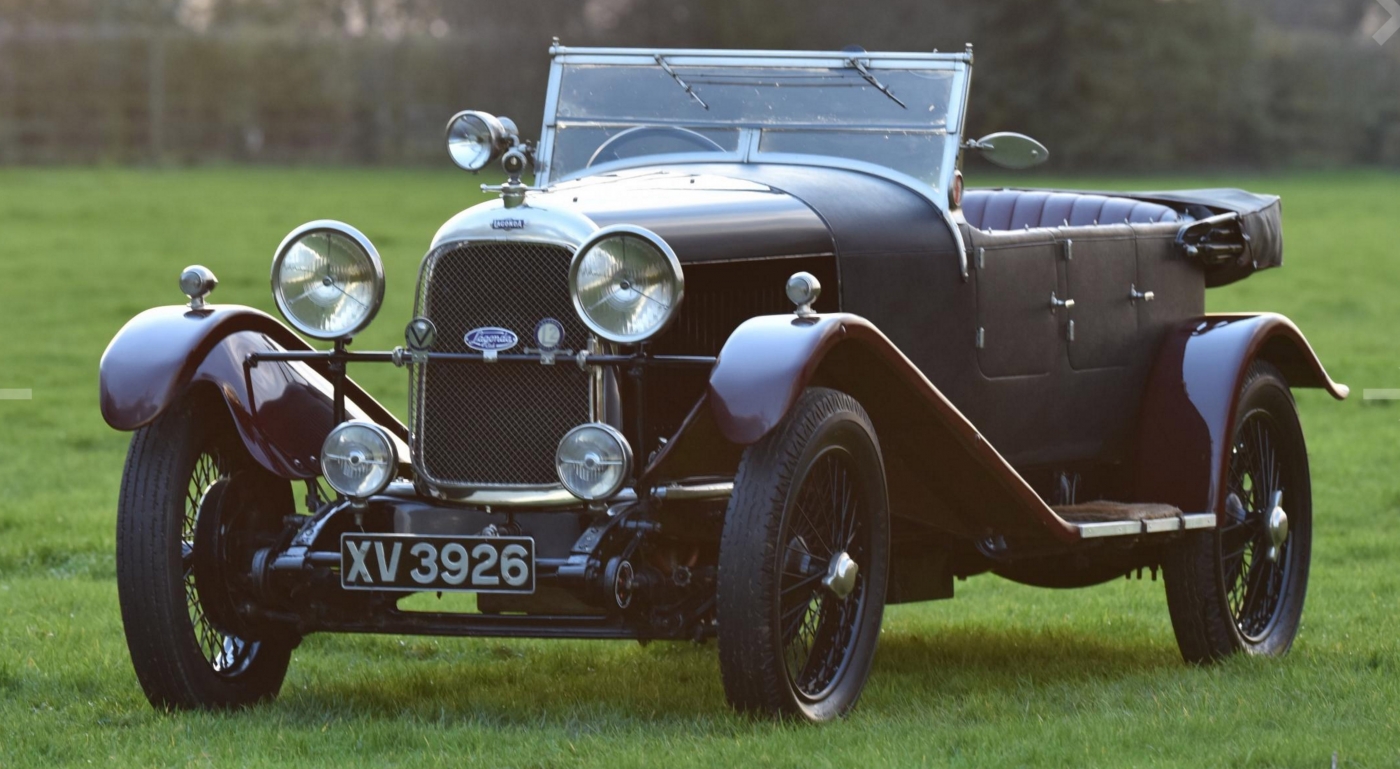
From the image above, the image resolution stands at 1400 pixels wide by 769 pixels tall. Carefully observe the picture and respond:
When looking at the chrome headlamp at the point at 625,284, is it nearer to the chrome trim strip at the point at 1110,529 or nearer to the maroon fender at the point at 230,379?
the maroon fender at the point at 230,379

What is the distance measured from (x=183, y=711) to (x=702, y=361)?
1.63 metres

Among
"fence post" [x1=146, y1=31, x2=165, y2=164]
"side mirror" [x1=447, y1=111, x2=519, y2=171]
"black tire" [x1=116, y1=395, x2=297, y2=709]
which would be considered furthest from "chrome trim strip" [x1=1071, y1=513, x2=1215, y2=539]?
"fence post" [x1=146, y1=31, x2=165, y2=164]

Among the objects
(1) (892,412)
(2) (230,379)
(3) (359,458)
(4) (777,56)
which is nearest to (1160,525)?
(1) (892,412)

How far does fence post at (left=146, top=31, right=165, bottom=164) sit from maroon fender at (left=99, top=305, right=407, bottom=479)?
3083cm

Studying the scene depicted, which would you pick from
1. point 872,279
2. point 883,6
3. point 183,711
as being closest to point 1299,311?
point 872,279

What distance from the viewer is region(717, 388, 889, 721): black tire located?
470 centimetres

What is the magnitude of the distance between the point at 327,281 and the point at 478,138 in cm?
71

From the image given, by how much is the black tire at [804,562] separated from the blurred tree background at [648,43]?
30.6 metres

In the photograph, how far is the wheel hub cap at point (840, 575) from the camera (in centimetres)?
492

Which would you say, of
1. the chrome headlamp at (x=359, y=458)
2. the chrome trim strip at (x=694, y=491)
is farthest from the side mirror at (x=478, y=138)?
the chrome trim strip at (x=694, y=491)

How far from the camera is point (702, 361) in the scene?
4883 millimetres

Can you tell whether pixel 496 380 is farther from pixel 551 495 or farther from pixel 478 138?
pixel 478 138

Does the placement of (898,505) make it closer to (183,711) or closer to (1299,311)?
(183,711)

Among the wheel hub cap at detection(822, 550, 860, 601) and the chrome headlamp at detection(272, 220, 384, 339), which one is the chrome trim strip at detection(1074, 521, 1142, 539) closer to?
the wheel hub cap at detection(822, 550, 860, 601)
